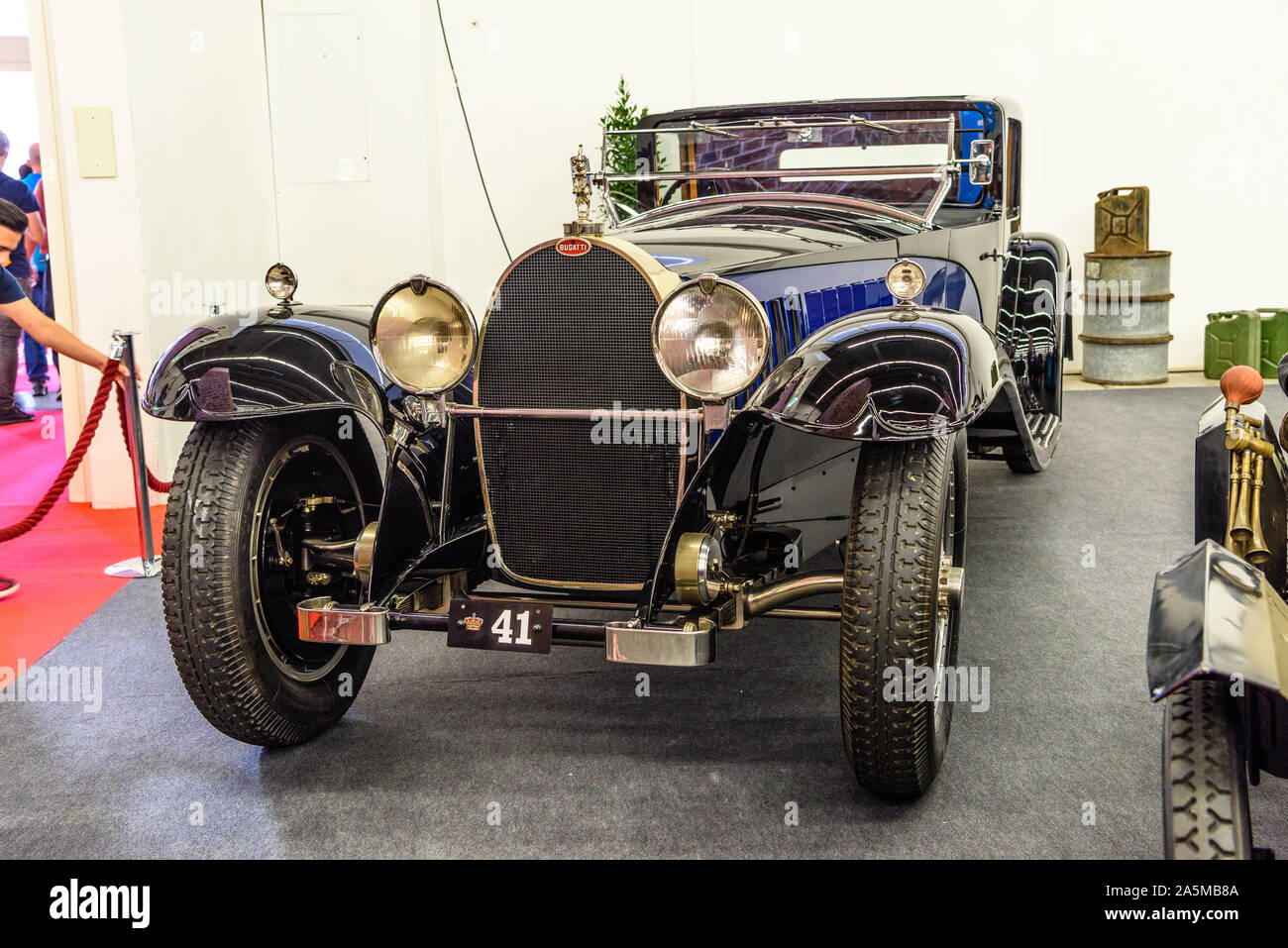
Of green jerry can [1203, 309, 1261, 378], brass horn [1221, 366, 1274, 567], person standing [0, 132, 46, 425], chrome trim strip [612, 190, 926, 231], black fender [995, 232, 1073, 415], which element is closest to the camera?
brass horn [1221, 366, 1274, 567]

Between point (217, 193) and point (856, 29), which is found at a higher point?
point (856, 29)

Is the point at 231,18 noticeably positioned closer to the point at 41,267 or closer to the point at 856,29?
the point at 41,267

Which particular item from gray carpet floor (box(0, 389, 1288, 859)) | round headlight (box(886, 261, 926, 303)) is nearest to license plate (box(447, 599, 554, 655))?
gray carpet floor (box(0, 389, 1288, 859))

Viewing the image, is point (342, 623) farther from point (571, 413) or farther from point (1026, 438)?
point (1026, 438)

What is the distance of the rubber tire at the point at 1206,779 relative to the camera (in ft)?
3.83

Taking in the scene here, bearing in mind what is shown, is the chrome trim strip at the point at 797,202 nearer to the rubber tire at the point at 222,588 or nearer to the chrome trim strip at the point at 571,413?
the chrome trim strip at the point at 571,413

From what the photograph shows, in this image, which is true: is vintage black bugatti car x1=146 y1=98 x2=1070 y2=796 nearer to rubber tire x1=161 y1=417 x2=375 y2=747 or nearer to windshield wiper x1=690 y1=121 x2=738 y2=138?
rubber tire x1=161 y1=417 x2=375 y2=747

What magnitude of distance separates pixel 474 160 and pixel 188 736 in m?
4.96

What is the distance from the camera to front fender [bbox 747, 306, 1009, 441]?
1.77 meters

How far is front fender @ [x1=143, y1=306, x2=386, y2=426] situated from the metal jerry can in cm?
528

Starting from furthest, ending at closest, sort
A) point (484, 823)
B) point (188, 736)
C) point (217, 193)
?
point (217, 193) < point (188, 736) < point (484, 823)
